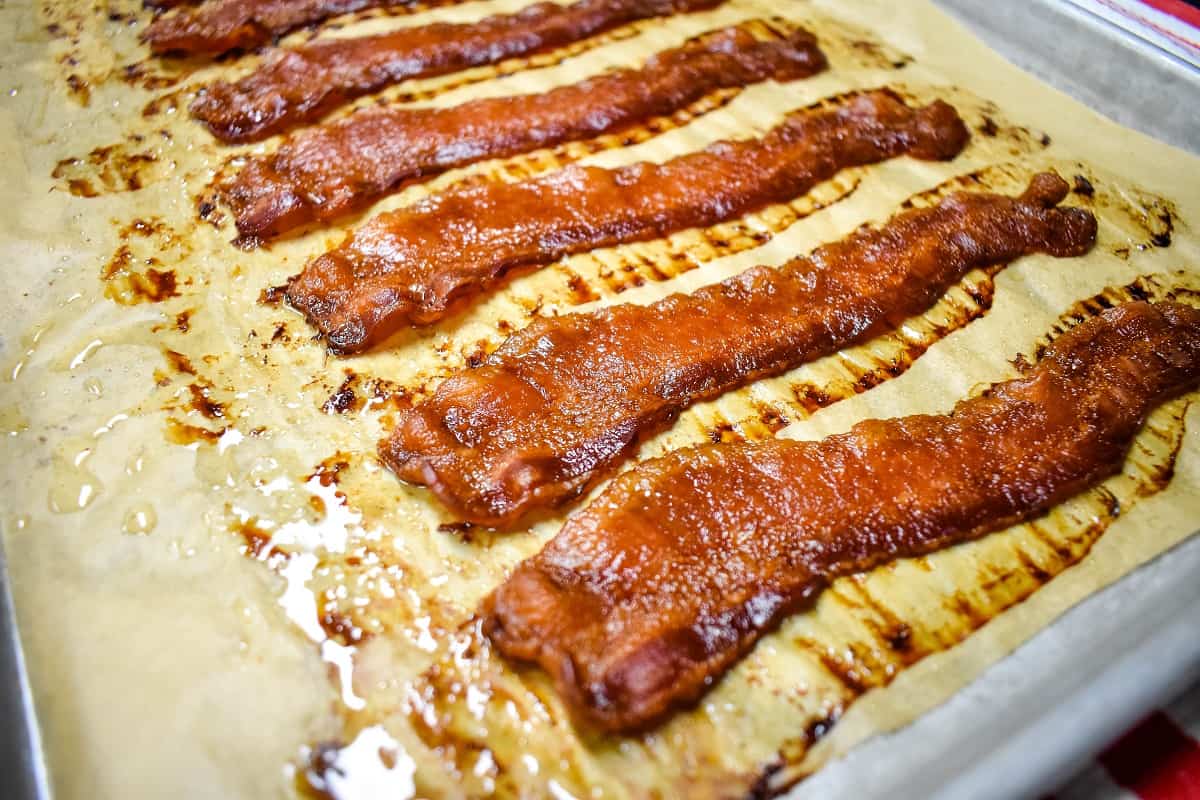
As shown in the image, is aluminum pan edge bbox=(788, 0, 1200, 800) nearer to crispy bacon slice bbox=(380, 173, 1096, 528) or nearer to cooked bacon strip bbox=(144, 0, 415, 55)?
crispy bacon slice bbox=(380, 173, 1096, 528)

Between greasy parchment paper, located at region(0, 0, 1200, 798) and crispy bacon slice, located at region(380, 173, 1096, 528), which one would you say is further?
crispy bacon slice, located at region(380, 173, 1096, 528)

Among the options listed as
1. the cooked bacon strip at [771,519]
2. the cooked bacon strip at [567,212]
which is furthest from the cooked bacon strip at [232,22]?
the cooked bacon strip at [771,519]

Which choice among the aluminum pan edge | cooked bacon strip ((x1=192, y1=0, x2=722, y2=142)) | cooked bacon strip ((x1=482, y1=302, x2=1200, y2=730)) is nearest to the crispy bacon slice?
cooked bacon strip ((x1=482, y1=302, x2=1200, y2=730))

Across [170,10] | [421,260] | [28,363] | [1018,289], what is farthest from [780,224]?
[170,10]

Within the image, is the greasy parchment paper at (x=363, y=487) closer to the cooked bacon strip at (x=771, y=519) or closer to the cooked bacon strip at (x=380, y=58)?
the cooked bacon strip at (x=771, y=519)

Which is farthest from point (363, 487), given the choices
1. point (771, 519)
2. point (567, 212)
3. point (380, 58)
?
point (380, 58)

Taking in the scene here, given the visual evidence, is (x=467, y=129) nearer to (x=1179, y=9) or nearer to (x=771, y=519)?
(x=771, y=519)
